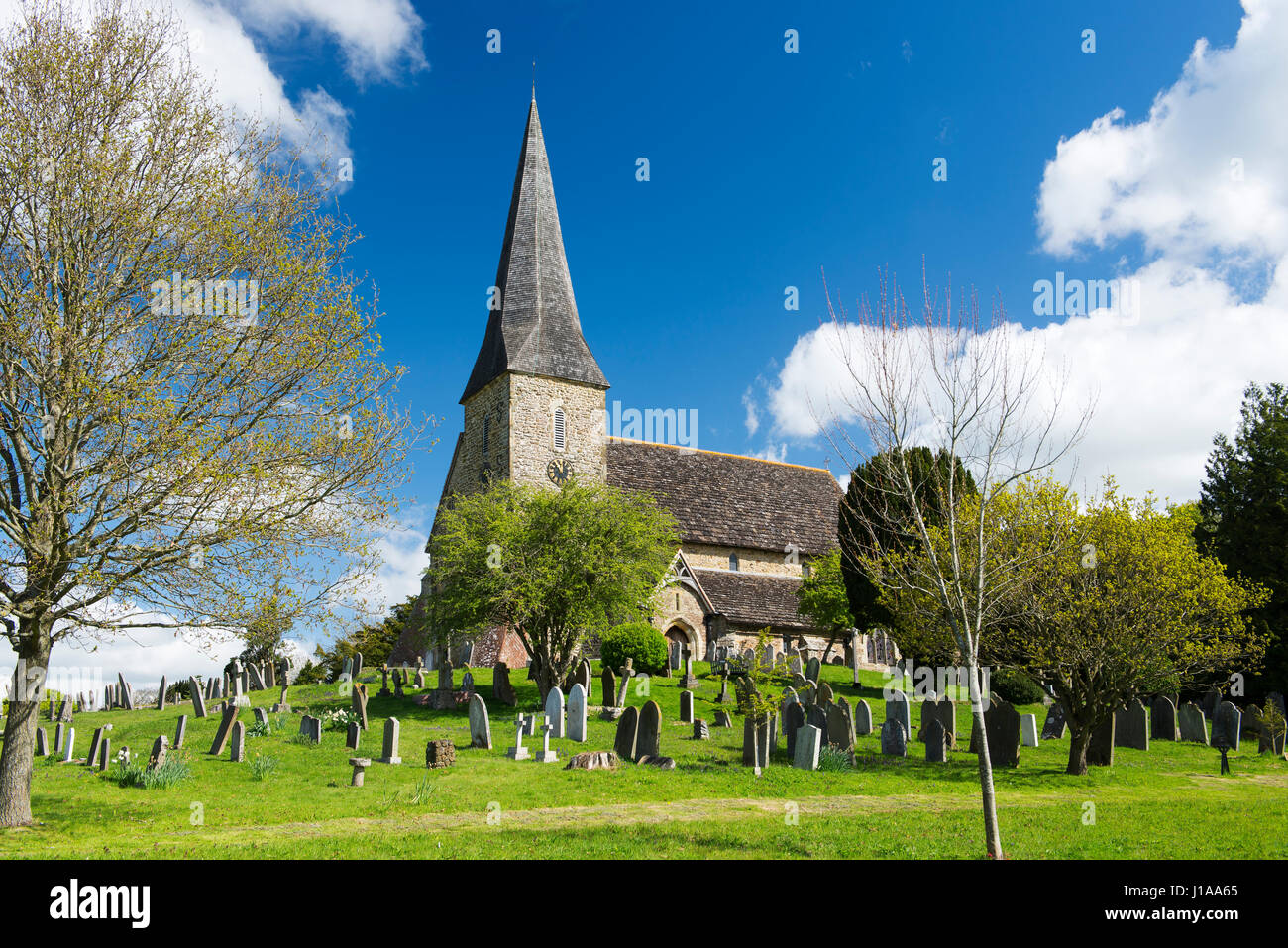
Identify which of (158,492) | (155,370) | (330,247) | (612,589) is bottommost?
(612,589)

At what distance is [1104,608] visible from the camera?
15008 millimetres

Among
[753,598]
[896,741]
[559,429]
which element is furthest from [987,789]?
[559,429]

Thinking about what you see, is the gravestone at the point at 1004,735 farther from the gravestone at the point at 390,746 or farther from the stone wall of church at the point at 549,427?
the stone wall of church at the point at 549,427

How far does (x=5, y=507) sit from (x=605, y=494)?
16503 mm

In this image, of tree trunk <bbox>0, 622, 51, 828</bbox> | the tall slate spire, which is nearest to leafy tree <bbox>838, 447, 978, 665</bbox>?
the tall slate spire

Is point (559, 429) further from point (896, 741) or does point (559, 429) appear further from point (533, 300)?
point (896, 741)

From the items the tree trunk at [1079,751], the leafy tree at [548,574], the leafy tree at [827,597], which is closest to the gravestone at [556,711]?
the leafy tree at [548,574]

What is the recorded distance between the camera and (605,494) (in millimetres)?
25359

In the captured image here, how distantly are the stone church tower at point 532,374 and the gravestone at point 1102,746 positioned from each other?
19033mm

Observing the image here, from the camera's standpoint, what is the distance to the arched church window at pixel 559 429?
3288 centimetres

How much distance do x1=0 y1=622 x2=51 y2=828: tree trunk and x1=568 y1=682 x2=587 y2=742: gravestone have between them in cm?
834
